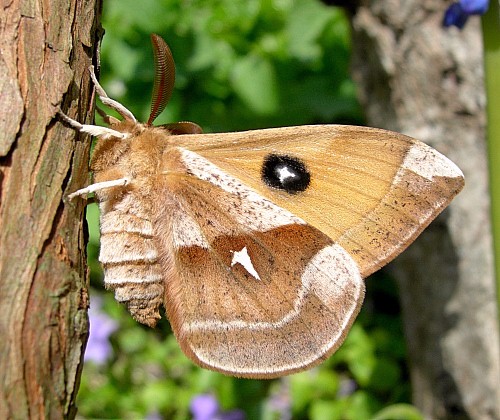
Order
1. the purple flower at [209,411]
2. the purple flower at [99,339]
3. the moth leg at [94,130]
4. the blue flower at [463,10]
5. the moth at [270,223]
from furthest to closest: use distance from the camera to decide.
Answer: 1. the purple flower at [99,339]
2. the purple flower at [209,411]
3. the blue flower at [463,10]
4. the moth at [270,223]
5. the moth leg at [94,130]

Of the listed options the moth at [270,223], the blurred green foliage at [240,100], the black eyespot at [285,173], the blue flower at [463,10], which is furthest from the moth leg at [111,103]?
the blurred green foliage at [240,100]

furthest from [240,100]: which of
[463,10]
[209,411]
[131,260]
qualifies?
[131,260]

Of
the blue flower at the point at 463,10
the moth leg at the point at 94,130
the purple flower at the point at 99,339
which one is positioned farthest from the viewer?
the purple flower at the point at 99,339

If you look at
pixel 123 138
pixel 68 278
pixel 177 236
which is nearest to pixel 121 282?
pixel 177 236

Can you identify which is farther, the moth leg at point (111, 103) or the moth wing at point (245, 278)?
the moth wing at point (245, 278)

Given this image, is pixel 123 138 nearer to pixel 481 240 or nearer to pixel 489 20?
pixel 489 20

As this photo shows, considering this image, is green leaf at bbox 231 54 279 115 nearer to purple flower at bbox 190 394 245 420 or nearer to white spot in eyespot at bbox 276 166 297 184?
purple flower at bbox 190 394 245 420

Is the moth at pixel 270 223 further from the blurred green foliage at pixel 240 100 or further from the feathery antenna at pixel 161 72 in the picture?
the blurred green foliage at pixel 240 100

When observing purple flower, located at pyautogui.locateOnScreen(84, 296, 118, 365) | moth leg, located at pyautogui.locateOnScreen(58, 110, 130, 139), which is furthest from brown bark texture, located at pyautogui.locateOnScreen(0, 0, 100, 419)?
purple flower, located at pyautogui.locateOnScreen(84, 296, 118, 365)
